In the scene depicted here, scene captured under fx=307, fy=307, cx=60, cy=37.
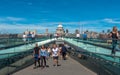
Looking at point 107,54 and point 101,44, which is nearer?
point 107,54

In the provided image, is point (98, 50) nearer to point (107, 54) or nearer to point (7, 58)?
point (107, 54)

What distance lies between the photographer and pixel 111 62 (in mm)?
16156

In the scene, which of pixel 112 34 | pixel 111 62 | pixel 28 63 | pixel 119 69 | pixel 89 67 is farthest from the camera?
pixel 28 63

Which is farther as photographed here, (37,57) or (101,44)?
(37,57)

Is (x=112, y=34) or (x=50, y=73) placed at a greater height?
(x=112, y=34)

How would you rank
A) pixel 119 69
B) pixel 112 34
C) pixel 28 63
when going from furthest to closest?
1. pixel 28 63
2. pixel 112 34
3. pixel 119 69

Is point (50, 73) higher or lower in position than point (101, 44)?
lower

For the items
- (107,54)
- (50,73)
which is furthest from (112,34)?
(50,73)

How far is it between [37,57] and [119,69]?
10552mm

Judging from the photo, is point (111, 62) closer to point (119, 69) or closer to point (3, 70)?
point (119, 69)

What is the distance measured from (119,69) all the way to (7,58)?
715 centimetres

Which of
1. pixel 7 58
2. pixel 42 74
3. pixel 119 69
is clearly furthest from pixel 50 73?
pixel 119 69

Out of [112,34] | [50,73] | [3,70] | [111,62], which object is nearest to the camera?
[111,62]

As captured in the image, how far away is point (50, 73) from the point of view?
20766 mm
